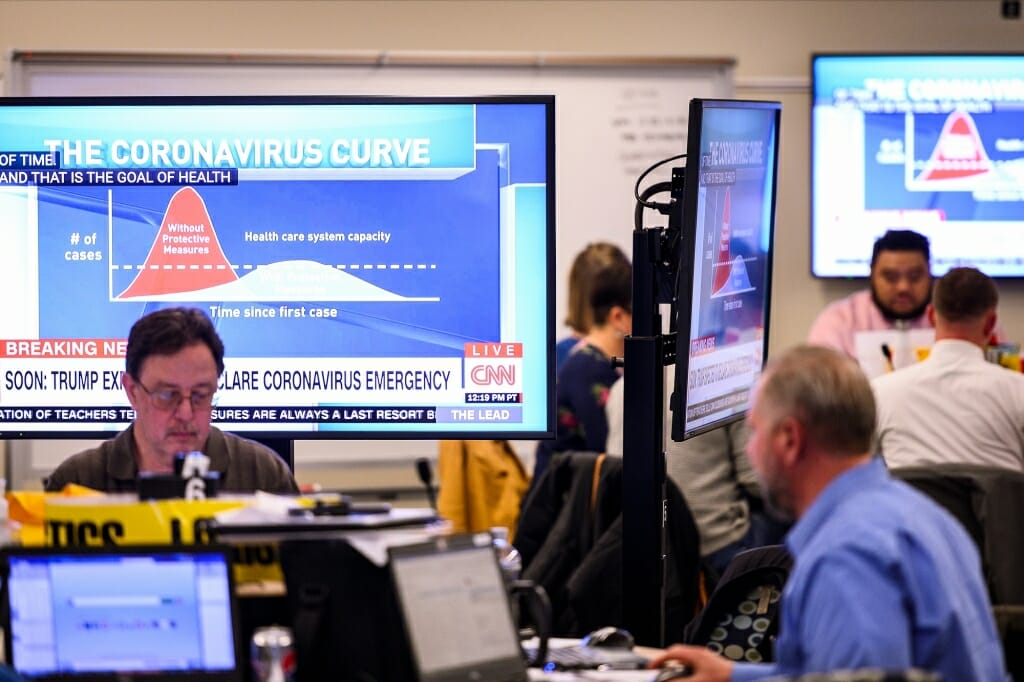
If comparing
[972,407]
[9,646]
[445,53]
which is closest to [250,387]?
[9,646]

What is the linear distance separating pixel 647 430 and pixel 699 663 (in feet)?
2.43

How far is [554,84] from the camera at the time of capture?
5895mm

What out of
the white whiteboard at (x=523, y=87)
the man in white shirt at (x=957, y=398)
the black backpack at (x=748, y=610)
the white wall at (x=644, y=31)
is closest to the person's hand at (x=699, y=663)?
the black backpack at (x=748, y=610)

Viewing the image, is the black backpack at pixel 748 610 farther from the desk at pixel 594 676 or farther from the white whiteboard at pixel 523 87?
the white whiteboard at pixel 523 87

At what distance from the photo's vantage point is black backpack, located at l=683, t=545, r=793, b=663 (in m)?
2.83

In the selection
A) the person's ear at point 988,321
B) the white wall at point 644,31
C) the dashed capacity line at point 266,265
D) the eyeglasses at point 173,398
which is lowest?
the eyeglasses at point 173,398

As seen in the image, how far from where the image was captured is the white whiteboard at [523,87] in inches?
224

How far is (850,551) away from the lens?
6.23 ft

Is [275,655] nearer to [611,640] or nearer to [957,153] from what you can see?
[611,640]

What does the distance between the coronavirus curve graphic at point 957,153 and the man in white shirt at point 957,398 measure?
1.76m

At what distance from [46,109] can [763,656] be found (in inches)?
74.4

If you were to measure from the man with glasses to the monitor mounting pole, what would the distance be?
0.73m

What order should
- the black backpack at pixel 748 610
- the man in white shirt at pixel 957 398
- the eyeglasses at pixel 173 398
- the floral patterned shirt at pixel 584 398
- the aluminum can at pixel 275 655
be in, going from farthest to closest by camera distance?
the floral patterned shirt at pixel 584 398 < the man in white shirt at pixel 957 398 < the eyeglasses at pixel 173 398 < the black backpack at pixel 748 610 < the aluminum can at pixel 275 655

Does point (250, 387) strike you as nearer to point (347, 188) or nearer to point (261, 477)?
point (261, 477)
